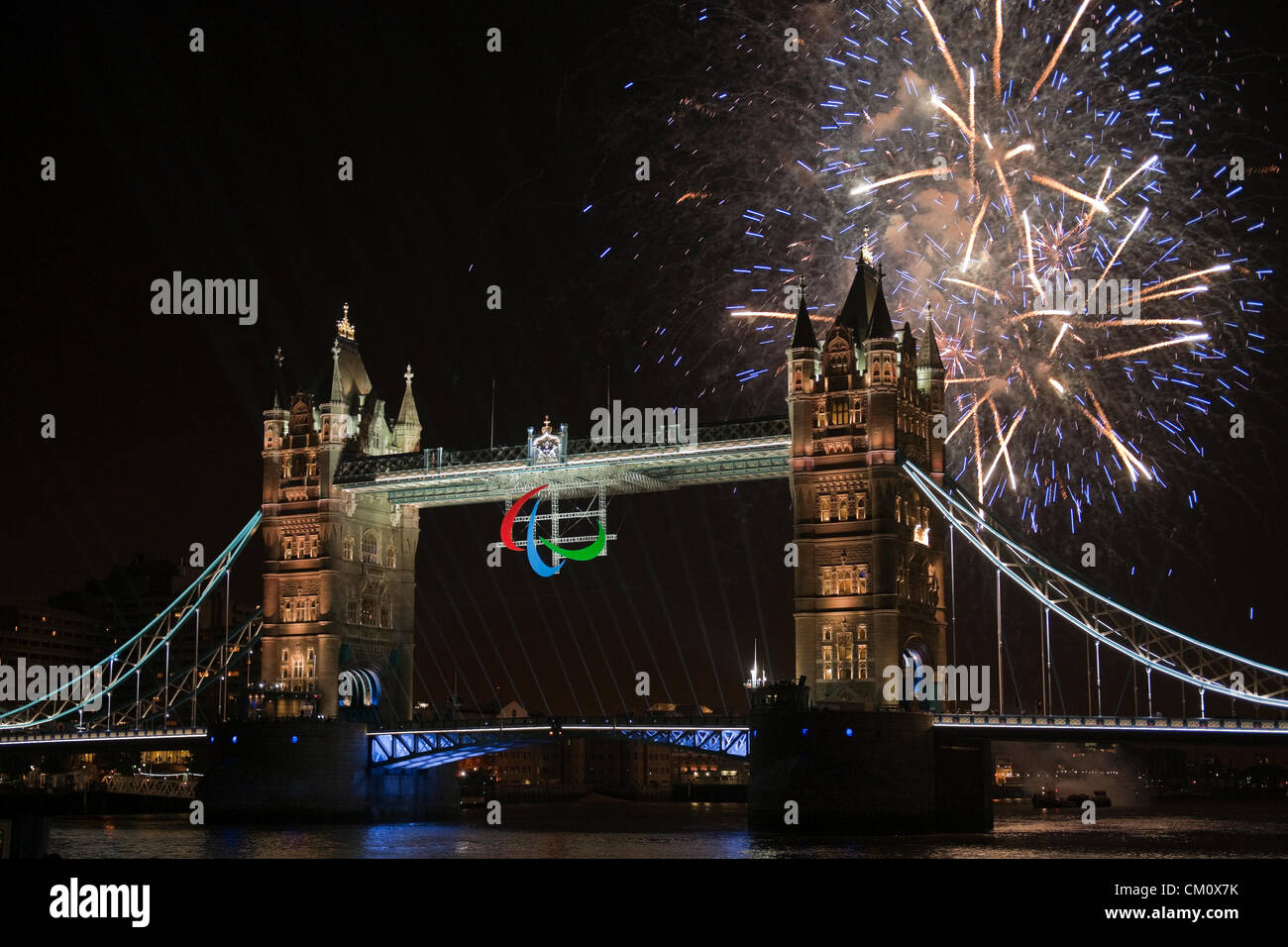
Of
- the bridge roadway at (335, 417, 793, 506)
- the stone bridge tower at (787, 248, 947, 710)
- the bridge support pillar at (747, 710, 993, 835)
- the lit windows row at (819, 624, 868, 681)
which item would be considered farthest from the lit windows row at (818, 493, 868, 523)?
the bridge support pillar at (747, 710, 993, 835)

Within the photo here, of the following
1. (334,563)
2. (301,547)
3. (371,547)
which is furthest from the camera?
(371,547)

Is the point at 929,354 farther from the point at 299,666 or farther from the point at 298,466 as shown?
the point at 299,666

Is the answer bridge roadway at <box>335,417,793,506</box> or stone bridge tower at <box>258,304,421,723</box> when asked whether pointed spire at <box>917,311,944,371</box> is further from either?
stone bridge tower at <box>258,304,421,723</box>

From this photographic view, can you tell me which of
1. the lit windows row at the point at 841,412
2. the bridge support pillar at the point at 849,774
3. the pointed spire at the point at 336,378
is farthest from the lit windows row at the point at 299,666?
the lit windows row at the point at 841,412

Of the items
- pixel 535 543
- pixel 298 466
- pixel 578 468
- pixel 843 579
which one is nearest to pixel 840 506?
pixel 843 579

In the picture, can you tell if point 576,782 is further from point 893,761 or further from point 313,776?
point 893,761
